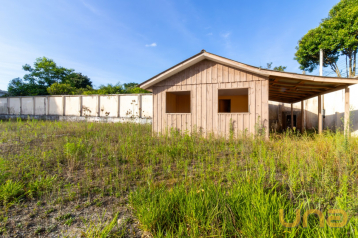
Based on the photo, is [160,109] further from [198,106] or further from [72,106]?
[72,106]

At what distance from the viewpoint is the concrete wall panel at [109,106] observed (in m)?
15.6

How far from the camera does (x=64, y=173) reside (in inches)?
146

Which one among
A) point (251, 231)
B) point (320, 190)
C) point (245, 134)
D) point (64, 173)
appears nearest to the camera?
point (251, 231)

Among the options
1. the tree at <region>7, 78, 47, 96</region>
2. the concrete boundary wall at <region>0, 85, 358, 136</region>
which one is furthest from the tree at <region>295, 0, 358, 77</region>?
the tree at <region>7, 78, 47, 96</region>

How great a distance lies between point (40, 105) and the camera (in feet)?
59.1

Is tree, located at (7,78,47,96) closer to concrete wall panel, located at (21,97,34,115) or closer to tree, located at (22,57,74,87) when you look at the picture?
tree, located at (22,57,74,87)

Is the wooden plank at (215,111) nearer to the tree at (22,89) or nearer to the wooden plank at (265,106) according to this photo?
the wooden plank at (265,106)

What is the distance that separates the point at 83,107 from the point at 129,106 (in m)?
5.23

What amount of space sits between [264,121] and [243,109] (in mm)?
5257

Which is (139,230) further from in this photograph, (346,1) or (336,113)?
(346,1)

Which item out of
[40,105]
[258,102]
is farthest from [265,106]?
[40,105]

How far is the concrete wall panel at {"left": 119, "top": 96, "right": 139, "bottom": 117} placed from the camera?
14906 millimetres

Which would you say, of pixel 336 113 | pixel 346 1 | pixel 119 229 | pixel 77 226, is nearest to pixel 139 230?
pixel 119 229

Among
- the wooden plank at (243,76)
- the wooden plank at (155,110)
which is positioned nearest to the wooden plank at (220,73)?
the wooden plank at (243,76)
